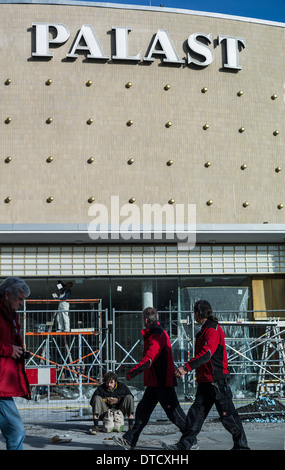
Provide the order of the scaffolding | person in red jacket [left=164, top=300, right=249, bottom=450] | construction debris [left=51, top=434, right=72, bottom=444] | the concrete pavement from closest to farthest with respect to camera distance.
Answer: person in red jacket [left=164, top=300, right=249, bottom=450], the concrete pavement, construction debris [left=51, top=434, right=72, bottom=444], the scaffolding

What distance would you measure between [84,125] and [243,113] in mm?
4600

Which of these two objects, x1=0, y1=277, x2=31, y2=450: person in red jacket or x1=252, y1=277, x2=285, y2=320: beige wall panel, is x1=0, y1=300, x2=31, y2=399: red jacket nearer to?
x1=0, y1=277, x2=31, y2=450: person in red jacket

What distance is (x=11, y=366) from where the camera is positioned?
21.3ft

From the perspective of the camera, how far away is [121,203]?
17984 millimetres

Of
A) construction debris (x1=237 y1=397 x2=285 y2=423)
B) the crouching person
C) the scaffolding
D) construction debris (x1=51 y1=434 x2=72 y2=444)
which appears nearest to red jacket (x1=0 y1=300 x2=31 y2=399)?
construction debris (x1=51 y1=434 x2=72 y2=444)

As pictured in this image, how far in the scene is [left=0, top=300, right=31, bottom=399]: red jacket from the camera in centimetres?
641

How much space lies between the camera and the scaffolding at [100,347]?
15.0 m

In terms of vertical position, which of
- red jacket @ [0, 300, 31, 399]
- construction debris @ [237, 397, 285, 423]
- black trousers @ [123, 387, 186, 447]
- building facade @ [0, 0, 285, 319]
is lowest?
construction debris @ [237, 397, 285, 423]

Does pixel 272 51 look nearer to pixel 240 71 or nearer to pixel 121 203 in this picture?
pixel 240 71

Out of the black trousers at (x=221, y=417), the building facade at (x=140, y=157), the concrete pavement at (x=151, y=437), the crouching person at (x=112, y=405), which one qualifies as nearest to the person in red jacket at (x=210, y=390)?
the black trousers at (x=221, y=417)

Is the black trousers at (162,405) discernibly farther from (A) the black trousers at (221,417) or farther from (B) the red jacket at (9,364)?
(B) the red jacket at (9,364)

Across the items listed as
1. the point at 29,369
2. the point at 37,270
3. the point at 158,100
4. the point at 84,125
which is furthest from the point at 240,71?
the point at 29,369

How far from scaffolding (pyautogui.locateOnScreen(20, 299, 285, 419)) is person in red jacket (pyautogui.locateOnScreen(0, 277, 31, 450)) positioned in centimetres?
824

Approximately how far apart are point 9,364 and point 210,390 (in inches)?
107
